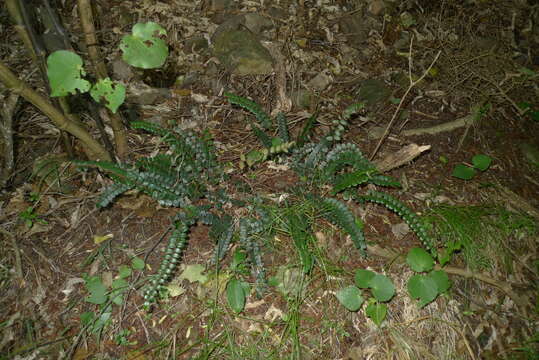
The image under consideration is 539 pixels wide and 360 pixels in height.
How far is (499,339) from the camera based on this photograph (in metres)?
2.53

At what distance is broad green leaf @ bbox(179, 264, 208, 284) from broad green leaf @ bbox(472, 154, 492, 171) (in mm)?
2439

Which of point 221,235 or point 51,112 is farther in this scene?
point 221,235

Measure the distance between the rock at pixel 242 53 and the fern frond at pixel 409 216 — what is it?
1769mm

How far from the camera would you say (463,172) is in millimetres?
2939

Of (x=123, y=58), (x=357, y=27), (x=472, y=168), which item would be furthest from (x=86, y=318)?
(x=357, y=27)

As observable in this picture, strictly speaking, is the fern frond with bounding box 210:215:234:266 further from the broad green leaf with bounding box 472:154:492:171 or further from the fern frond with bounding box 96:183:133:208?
the broad green leaf with bounding box 472:154:492:171

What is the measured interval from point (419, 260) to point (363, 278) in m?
0.43

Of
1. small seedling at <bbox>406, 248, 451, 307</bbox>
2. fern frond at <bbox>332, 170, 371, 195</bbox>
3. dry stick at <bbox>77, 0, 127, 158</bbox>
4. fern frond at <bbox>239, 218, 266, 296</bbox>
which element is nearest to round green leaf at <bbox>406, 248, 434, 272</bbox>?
small seedling at <bbox>406, 248, 451, 307</bbox>

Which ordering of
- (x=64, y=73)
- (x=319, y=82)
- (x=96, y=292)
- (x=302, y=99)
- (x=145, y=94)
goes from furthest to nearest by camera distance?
(x=319, y=82) → (x=302, y=99) → (x=145, y=94) → (x=96, y=292) → (x=64, y=73)

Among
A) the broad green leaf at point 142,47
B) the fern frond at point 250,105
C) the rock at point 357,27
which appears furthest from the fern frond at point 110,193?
the rock at point 357,27

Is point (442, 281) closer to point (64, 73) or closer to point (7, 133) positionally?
point (64, 73)

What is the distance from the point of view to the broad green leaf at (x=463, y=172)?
292cm

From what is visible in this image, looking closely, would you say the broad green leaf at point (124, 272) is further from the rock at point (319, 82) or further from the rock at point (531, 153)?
the rock at point (531, 153)

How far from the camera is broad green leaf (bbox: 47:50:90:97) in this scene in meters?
1.66
